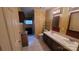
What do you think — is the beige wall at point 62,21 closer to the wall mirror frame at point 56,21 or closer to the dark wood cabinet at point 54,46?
the wall mirror frame at point 56,21

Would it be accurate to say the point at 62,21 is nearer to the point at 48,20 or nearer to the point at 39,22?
the point at 48,20

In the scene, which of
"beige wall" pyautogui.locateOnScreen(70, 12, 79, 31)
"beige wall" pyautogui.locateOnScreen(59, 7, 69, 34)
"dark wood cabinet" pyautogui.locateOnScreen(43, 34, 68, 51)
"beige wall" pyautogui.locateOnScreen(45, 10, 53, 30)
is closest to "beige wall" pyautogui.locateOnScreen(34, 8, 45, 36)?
"beige wall" pyautogui.locateOnScreen(45, 10, 53, 30)

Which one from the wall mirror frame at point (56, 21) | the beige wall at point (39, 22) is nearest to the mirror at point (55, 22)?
the wall mirror frame at point (56, 21)

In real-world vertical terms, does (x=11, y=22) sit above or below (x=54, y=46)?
above

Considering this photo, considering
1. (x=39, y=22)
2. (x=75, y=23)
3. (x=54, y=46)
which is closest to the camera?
(x=75, y=23)

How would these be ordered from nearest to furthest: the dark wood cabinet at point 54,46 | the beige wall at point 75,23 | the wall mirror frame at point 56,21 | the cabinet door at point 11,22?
1. the cabinet door at point 11,22
2. the beige wall at point 75,23
3. the dark wood cabinet at point 54,46
4. the wall mirror frame at point 56,21

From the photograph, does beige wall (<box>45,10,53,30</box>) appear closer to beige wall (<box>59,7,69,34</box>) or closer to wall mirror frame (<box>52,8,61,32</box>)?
wall mirror frame (<box>52,8,61,32</box>)

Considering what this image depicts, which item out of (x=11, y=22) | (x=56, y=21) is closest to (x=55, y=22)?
(x=56, y=21)

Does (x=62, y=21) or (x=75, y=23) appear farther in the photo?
(x=62, y=21)

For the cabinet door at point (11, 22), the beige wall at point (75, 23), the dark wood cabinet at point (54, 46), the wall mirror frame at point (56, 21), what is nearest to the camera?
the cabinet door at point (11, 22)

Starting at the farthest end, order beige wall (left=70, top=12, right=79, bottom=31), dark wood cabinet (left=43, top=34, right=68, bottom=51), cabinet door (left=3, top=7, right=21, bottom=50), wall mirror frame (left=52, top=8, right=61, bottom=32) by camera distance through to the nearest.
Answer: wall mirror frame (left=52, top=8, right=61, bottom=32)
dark wood cabinet (left=43, top=34, right=68, bottom=51)
beige wall (left=70, top=12, right=79, bottom=31)
cabinet door (left=3, top=7, right=21, bottom=50)

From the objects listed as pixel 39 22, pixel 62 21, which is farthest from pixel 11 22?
pixel 62 21

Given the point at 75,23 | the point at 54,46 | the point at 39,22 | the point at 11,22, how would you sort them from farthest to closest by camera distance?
the point at 54,46, the point at 39,22, the point at 11,22, the point at 75,23
